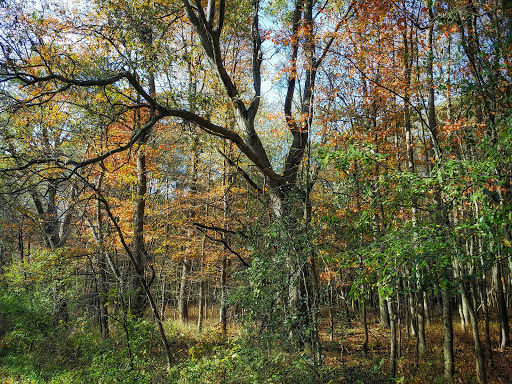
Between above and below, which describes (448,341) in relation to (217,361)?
below

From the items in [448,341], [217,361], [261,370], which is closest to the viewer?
[261,370]

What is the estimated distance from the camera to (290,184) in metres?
8.23

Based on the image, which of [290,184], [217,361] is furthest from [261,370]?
[290,184]

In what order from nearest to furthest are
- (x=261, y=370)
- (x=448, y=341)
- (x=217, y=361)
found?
(x=261, y=370) < (x=217, y=361) < (x=448, y=341)

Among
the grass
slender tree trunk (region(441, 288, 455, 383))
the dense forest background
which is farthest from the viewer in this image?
slender tree trunk (region(441, 288, 455, 383))

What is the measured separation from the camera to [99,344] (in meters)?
8.72

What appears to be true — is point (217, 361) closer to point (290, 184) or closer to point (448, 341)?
point (290, 184)

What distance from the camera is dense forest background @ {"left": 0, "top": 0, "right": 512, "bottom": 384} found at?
13.7 ft

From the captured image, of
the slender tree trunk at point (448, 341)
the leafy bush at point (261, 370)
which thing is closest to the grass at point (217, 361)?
the leafy bush at point (261, 370)

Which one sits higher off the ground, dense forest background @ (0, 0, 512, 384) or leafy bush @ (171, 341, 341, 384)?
dense forest background @ (0, 0, 512, 384)

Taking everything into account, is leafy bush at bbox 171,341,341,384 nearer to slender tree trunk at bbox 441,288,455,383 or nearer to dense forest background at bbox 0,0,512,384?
dense forest background at bbox 0,0,512,384

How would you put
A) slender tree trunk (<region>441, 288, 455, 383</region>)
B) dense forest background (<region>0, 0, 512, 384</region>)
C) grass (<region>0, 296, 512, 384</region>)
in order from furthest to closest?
slender tree trunk (<region>441, 288, 455, 383</region>) → grass (<region>0, 296, 512, 384</region>) → dense forest background (<region>0, 0, 512, 384</region>)

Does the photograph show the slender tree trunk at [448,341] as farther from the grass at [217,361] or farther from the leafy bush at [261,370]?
the leafy bush at [261,370]

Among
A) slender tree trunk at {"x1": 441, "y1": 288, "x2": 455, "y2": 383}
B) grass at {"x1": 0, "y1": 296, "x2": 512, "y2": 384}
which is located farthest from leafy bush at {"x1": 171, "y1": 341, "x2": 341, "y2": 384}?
slender tree trunk at {"x1": 441, "y1": 288, "x2": 455, "y2": 383}
